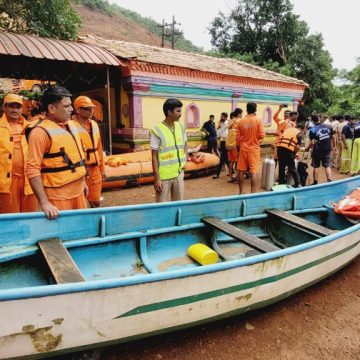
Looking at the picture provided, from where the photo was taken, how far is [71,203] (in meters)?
3.02

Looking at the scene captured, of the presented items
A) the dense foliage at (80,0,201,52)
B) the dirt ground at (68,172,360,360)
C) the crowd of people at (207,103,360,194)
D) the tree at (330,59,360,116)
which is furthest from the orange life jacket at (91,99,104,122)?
the dense foliage at (80,0,201,52)

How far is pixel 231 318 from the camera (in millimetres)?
2828

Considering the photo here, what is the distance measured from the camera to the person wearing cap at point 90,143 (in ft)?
11.4

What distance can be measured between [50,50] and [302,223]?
6.25m

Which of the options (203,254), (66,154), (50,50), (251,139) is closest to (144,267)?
(203,254)

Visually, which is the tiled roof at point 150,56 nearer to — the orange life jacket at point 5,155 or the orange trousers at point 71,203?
the orange life jacket at point 5,155

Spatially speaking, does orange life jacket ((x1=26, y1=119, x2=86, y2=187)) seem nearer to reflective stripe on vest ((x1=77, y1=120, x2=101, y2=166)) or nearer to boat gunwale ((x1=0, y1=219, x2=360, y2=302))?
reflective stripe on vest ((x1=77, y1=120, x2=101, y2=166))

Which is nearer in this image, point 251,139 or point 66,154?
point 66,154

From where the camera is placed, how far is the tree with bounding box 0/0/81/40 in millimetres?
9062

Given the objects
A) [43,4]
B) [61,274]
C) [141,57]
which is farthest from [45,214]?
[43,4]

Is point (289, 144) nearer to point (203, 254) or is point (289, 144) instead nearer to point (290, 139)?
point (290, 139)

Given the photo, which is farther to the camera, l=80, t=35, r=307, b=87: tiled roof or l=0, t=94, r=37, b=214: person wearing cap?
l=80, t=35, r=307, b=87: tiled roof

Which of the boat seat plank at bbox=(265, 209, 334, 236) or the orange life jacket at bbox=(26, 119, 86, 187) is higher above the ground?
the orange life jacket at bbox=(26, 119, 86, 187)

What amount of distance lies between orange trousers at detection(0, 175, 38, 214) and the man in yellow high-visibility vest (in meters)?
1.45
